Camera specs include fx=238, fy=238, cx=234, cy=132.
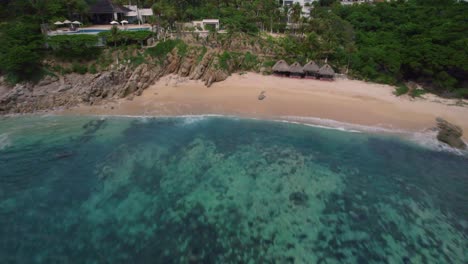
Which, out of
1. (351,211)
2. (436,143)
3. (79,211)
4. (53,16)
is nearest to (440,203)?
(351,211)

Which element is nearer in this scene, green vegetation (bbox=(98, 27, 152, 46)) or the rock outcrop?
the rock outcrop

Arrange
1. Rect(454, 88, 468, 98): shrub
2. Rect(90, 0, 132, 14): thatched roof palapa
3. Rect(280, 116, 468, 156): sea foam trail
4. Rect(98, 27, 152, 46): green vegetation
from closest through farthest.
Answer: Rect(280, 116, 468, 156): sea foam trail < Rect(454, 88, 468, 98): shrub < Rect(98, 27, 152, 46): green vegetation < Rect(90, 0, 132, 14): thatched roof palapa

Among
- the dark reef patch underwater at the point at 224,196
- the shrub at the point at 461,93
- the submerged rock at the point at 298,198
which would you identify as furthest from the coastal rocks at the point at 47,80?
the shrub at the point at 461,93

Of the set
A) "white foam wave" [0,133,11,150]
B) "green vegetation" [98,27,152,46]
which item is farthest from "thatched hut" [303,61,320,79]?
"white foam wave" [0,133,11,150]

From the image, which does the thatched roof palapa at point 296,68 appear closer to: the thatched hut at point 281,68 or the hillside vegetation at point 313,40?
the thatched hut at point 281,68

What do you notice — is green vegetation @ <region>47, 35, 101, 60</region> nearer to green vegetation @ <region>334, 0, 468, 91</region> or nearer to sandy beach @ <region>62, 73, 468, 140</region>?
sandy beach @ <region>62, 73, 468, 140</region>

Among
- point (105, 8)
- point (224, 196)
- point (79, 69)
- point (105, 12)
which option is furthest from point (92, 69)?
point (224, 196)
